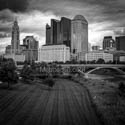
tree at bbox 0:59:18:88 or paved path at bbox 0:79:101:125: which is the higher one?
tree at bbox 0:59:18:88

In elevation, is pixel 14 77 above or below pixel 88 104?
above

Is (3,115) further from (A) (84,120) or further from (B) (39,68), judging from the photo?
(B) (39,68)

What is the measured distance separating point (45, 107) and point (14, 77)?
22.2 meters

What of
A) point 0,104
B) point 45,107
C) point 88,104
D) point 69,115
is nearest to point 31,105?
point 45,107

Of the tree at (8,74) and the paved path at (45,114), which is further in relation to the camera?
the tree at (8,74)

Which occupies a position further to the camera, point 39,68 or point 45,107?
point 39,68

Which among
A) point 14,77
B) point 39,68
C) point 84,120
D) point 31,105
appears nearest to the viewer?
point 84,120

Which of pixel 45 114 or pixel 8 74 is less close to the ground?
pixel 8 74

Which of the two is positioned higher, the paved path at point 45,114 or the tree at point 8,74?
the tree at point 8,74

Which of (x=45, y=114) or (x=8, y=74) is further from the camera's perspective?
(x=8, y=74)

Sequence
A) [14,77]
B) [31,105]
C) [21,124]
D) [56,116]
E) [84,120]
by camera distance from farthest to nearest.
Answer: [14,77] → [31,105] → [56,116] → [84,120] → [21,124]

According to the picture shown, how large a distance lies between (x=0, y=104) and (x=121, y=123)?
2043 cm

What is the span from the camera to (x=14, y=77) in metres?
46.3

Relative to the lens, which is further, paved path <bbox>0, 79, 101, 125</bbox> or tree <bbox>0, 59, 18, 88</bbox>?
tree <bbox>0, 59, 18, 88</bbox>
